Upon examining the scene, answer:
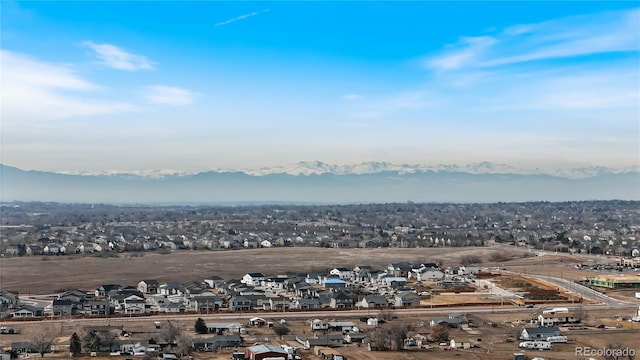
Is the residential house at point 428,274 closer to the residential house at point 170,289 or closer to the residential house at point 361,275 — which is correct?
the residential house at point 361,275

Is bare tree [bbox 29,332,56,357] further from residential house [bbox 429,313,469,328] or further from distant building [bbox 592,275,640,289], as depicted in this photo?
distant building [bbox 592,275,640,289]

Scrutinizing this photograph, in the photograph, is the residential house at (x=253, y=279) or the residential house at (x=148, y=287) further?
the residential house at (x=253, y=279)

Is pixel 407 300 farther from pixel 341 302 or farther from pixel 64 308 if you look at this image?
pixel 64 308

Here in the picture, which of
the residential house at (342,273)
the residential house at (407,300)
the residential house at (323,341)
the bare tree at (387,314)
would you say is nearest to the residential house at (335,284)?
the residential house at (342,273)

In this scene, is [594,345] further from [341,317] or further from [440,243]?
[440,243]

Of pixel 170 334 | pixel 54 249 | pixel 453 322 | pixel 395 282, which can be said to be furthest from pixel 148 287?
pixel 54 249

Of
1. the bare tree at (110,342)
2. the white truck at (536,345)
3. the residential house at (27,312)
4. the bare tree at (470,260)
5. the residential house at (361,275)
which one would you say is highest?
the bare tree at (470,260)

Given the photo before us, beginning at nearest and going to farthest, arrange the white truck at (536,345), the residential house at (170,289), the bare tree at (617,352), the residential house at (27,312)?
the bare tree at (617,352) < the white truck at (536,345) < the residential house at (27,312) < the residential house at (170,289)

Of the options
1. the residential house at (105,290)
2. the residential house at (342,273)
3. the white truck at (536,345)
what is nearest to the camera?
the white truck at (536,345)
